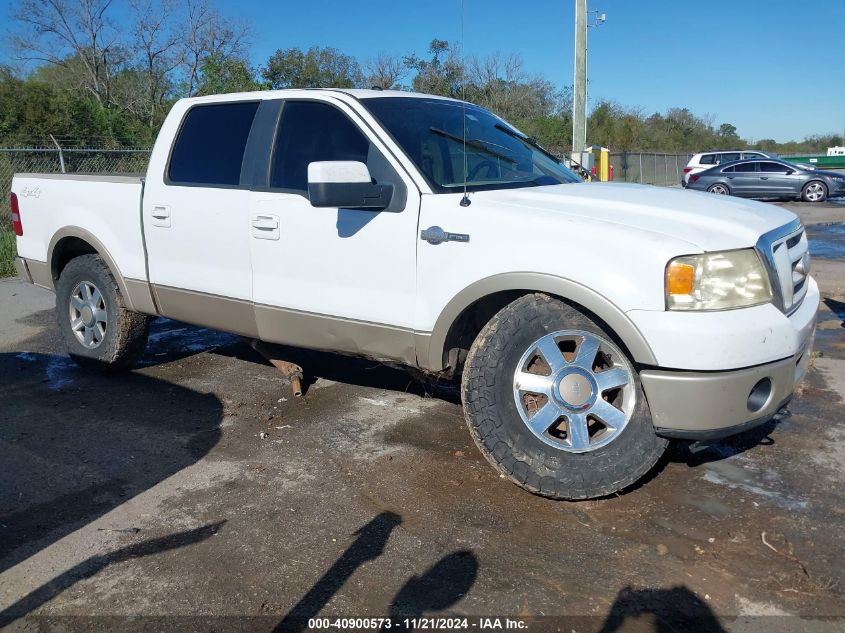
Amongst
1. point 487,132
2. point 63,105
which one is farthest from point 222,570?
point 63,105

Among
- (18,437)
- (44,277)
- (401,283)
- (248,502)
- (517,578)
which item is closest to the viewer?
(517,578)

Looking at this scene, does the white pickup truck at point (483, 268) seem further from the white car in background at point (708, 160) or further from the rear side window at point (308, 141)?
the white car in background at point (708, 160)

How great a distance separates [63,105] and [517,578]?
730 inches

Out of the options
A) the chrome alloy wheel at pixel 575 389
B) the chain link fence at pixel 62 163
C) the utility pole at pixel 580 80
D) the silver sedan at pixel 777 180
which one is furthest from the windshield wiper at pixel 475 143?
the silver sedan at pixel 777 180

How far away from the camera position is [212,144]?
499 centimetres

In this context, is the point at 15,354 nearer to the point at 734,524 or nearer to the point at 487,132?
the point at 487,132

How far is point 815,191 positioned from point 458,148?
2331 cm

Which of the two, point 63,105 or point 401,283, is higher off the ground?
point 63,105

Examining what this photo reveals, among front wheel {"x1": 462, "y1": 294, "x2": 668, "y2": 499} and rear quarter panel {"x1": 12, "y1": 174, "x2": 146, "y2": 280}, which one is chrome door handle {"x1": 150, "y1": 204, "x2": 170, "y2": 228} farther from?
front wheel {"x1": 462, "y1": 294, "x2": 668, "y2": 499}

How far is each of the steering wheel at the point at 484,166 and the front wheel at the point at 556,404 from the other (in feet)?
3.12

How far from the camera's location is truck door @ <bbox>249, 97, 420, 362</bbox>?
404 cm

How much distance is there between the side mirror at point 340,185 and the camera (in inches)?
151

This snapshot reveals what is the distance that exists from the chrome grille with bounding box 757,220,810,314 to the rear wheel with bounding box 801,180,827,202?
22.8 m

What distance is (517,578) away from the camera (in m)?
3.05
